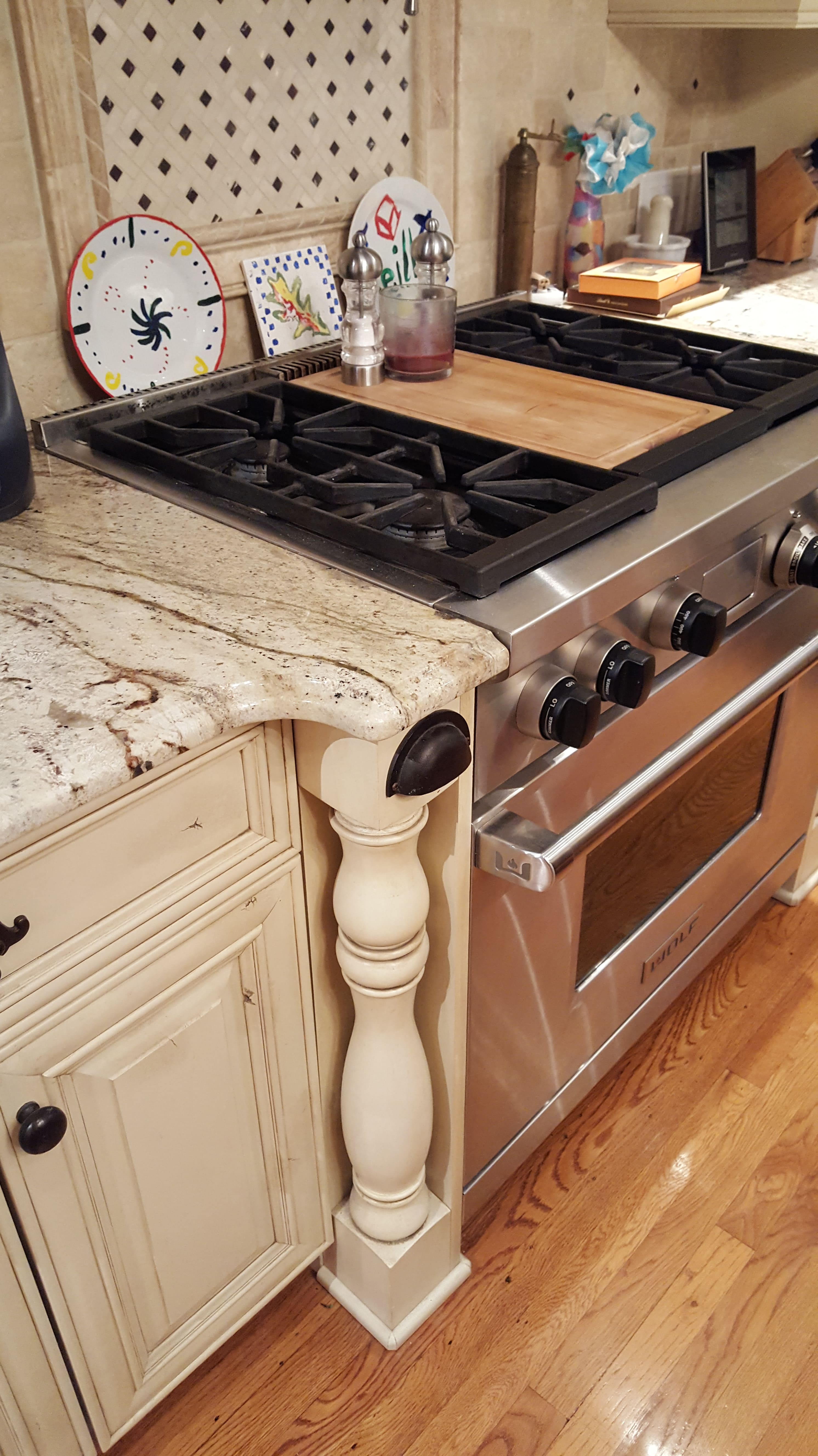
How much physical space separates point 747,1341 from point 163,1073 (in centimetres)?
78

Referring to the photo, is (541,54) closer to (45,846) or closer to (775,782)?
(775,782)

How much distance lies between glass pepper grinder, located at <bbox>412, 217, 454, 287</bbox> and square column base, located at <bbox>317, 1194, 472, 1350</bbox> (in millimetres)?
1099

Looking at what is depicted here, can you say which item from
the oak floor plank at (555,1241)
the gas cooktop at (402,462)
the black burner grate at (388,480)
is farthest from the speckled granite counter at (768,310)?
the oak floor plank at (555,1241)

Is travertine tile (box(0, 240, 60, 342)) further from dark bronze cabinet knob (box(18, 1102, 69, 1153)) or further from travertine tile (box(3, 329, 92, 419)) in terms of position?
dark bronze cabinet knob (box(18, 1102, 69, 1153))

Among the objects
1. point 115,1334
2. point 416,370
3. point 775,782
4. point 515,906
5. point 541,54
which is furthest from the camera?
point 541,54

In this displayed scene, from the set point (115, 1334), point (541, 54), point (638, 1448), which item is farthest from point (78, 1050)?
point (541, 54)

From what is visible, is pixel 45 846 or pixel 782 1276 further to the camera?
pixel 782 1276

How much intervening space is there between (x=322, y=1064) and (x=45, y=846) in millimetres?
456

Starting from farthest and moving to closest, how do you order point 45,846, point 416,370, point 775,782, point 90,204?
1. point 775,782
2. point 416,370
3. point 90,204
4. point 45,846

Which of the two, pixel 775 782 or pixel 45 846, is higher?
pixel 45 846

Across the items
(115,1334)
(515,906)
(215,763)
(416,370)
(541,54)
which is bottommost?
(115,1334)

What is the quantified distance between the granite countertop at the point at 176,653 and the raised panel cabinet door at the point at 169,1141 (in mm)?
192

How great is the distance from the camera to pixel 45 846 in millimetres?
701

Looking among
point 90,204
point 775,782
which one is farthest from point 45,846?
point 775,782
